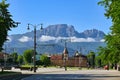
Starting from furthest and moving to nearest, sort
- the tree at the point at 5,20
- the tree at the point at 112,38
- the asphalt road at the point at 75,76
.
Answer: the tree at the point at 5,20 → the asphalt road at the point at 75,76 → the tree at the point at 112,38

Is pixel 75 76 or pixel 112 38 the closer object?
pixel 112 38

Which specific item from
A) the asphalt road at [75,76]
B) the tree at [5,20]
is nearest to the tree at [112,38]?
the asphalt road at [75,76]

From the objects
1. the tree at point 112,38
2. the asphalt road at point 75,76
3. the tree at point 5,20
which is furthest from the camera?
the tree at point 5,20

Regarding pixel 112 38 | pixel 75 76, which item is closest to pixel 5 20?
pixel 75 76

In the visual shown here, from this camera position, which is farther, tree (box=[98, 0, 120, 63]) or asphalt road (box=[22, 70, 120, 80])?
asphalt road (box=[22, 70, 120, 80])

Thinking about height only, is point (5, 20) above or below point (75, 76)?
above

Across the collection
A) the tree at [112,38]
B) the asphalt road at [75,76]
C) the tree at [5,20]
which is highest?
the tree at [5,20]

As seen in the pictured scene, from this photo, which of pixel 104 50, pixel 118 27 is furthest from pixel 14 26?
pixel 118 27

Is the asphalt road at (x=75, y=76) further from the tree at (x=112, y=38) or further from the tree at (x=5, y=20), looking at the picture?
the tree at (x=5, y=20)

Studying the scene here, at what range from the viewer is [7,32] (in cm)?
6353

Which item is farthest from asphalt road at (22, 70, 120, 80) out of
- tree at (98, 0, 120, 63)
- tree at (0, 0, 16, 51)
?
tree at (0, 0, 16, 51)

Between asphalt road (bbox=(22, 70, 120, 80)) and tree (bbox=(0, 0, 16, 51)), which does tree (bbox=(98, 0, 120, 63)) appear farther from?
tree (bbox=(0, 0, 16, 51))

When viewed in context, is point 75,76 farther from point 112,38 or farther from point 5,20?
point 112,38

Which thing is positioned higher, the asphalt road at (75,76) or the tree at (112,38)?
the tree at (112,38)
